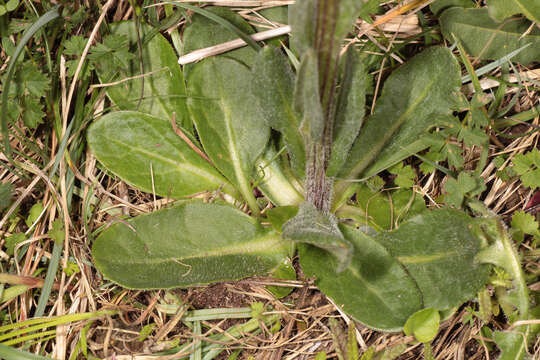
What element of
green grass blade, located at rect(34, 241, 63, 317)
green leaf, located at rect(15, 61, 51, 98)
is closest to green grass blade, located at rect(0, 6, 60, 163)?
green leaf, located at rect(15, 61, 51, 98)

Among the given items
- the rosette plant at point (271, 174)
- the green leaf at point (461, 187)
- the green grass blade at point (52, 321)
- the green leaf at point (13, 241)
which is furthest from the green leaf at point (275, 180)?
the green leaf at point (13, 241)

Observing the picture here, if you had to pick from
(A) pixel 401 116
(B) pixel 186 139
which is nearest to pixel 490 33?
(A) pixel 401 116

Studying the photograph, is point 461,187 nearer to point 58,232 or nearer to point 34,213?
point 58,232

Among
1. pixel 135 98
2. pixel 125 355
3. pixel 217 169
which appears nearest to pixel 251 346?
pixel 125 355

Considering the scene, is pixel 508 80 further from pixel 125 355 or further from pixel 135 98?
pixel 125 355

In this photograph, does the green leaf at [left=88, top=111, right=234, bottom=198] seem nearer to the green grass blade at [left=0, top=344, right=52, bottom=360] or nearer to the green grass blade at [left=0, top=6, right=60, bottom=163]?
the green grass blade at [left=0, top=6, right=60, bottom=163]

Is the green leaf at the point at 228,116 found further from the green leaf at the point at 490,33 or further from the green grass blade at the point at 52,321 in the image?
the green leaf at the point at 490,33
